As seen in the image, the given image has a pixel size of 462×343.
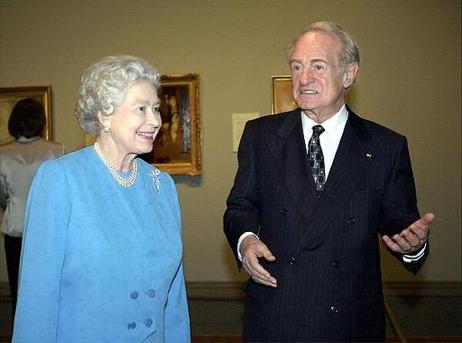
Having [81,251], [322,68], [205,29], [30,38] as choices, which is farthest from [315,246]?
[30,38]

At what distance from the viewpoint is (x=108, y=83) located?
1.98 meters

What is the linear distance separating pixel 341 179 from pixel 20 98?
463cm

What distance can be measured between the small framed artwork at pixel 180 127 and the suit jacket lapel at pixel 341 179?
3.34m

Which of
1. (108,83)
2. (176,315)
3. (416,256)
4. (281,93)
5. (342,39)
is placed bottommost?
(176,315)

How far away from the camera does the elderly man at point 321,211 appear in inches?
88.3

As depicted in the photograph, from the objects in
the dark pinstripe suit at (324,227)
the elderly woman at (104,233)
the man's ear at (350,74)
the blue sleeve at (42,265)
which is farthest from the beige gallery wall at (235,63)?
the blue sleeve at (42,265)

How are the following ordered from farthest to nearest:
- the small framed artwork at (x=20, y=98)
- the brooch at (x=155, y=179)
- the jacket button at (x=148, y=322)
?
the small framed artwork at (x=20, y=98)
the brooch at (x=155, y=179)
the jacket button at (x=148, y=322)

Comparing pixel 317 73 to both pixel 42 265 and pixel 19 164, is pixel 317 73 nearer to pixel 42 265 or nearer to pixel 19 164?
pixel 42 265

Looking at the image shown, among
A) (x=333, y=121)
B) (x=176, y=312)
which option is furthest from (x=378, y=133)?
(x=176, y=312)

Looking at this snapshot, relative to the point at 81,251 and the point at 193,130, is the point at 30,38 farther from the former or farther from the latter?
the point at 81,251

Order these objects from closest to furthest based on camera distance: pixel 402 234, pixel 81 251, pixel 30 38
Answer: pixel 81 251
pixel 402 234
pixel 30 38

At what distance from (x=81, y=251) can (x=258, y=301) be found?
847mm

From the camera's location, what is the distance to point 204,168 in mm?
5707

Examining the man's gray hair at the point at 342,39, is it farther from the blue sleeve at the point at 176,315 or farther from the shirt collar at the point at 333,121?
the blue sleeve at the point at 176,315
